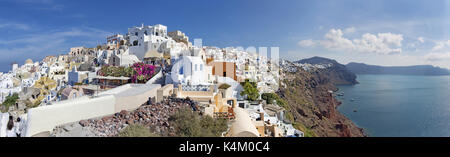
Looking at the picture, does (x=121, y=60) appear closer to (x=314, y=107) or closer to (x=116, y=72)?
(x=116, y=72)

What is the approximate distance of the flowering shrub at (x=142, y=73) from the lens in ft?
36.7

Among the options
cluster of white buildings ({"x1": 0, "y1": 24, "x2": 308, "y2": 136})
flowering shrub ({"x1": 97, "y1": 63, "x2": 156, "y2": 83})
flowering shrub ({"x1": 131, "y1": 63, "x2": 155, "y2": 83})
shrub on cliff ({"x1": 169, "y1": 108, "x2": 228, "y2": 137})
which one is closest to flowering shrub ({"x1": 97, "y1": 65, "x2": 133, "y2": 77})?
flowering shrub ({"x1": 97, "y1": 63, "x2": 156, "y2": 83})

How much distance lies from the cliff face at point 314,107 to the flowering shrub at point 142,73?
1136cm

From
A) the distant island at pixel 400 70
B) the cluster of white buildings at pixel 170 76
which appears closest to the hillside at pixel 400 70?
the distant island at pixel 400 70

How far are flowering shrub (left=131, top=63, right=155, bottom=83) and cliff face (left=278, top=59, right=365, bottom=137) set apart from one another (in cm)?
1136

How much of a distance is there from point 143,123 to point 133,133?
0.84 m

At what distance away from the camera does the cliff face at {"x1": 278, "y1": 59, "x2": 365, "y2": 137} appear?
21703 mm

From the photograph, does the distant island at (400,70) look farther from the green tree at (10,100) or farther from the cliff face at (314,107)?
the green tree at (10,100)

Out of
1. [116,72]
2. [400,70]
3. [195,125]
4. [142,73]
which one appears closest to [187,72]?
[142,73]

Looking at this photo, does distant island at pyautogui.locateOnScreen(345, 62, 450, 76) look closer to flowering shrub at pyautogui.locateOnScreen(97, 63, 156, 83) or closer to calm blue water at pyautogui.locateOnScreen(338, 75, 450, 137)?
calm blue water at pyautogui.locateOnScreen(338, 75, 450, 137)

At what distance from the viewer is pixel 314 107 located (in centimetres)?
3409
